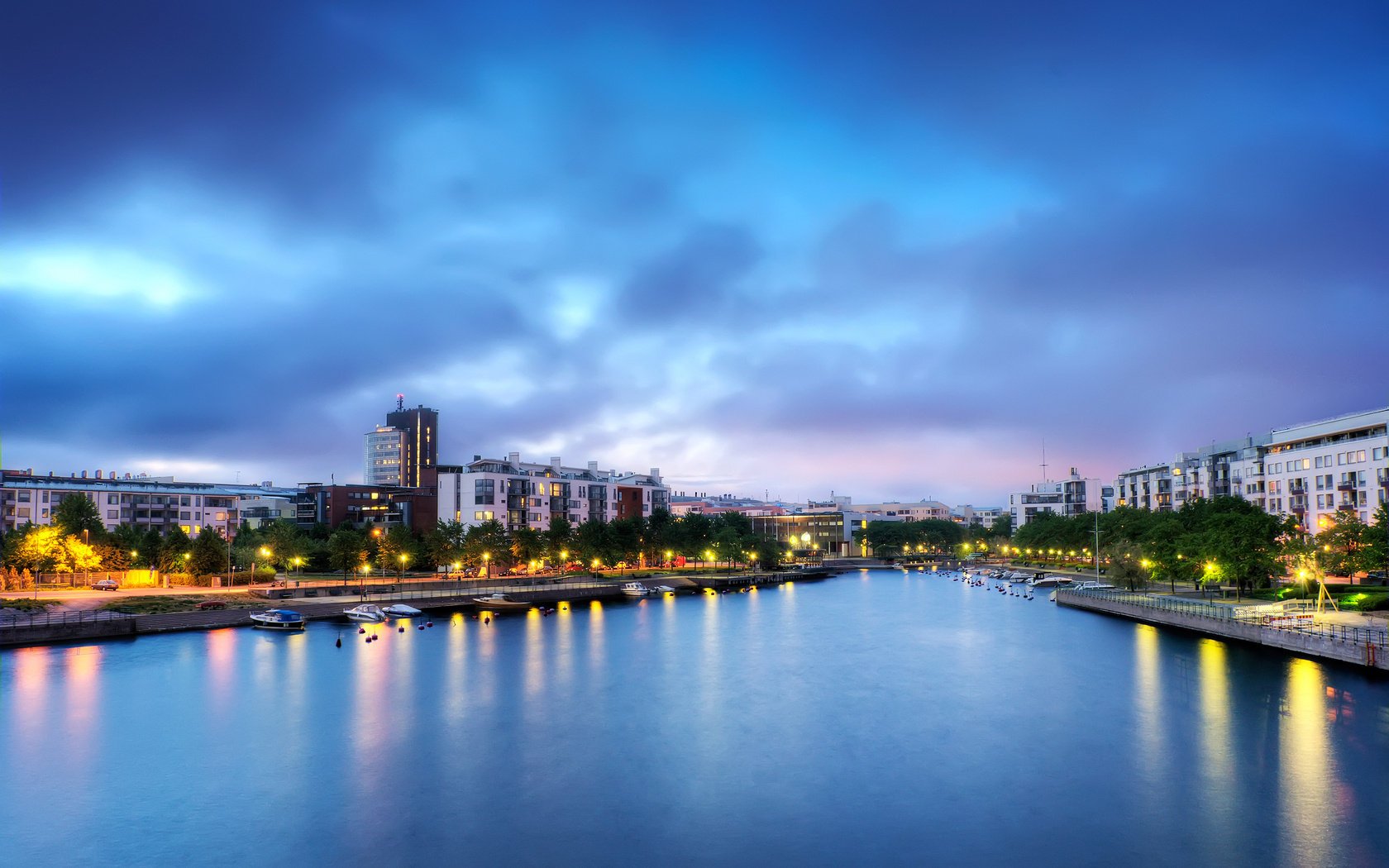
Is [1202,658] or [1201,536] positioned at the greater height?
[1201,536]

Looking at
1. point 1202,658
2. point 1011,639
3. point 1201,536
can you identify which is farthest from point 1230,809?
point 1201,536

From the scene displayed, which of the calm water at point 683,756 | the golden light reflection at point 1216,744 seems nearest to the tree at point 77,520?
the calm water at point 683,756

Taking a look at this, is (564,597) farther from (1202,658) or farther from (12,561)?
(1202,658)

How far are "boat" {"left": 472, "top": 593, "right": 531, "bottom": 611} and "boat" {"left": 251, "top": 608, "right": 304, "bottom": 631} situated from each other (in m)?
20.4

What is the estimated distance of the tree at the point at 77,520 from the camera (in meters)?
97.2

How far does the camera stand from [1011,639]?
74312mm

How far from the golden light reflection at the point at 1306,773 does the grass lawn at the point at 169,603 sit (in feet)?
254

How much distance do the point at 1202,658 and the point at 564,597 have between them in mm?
66836

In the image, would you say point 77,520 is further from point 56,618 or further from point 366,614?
point 366,614

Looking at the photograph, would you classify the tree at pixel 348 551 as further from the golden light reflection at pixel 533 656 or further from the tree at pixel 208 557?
the golden light reflection at pixel 533 656

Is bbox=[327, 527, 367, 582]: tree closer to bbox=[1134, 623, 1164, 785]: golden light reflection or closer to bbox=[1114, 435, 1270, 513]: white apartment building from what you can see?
bbox=[1134, 623, 1164, 785]: golden light reflection

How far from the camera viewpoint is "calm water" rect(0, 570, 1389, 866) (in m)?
27.5

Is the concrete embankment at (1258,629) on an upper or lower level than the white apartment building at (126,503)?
lower

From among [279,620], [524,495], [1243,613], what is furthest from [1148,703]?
[524,495]
